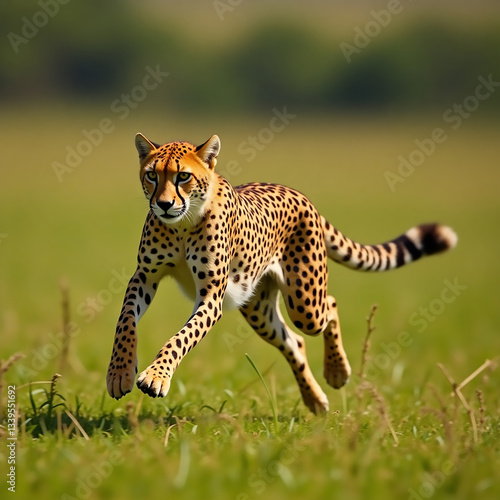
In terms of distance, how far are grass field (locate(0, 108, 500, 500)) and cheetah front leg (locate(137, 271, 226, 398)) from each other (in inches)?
8.8

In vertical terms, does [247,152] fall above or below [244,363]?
above

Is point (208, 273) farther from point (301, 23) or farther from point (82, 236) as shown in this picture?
point (301, 23)

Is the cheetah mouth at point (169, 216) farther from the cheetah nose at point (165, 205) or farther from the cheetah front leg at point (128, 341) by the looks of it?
the cheetah front leg at point (128, 341)

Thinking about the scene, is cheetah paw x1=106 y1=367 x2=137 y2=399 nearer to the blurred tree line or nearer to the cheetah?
the cheetah

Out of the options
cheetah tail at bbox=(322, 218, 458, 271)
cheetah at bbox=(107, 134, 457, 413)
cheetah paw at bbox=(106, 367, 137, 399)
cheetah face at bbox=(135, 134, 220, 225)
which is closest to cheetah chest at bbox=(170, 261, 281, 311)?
A: cheetah at bbox=(107, 134, 457, 413)

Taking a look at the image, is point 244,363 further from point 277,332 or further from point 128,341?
point 128,341

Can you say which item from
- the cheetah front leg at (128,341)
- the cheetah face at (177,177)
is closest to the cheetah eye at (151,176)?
the cheetah face at (177,177)

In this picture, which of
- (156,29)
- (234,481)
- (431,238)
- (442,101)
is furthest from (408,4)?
(234,481)

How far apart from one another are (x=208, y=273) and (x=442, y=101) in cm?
3647

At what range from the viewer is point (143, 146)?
5.78m

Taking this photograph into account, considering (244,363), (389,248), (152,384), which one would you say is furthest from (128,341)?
(244,363)

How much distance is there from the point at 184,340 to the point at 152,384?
0.45 m

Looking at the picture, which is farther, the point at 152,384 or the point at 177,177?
the point at 177,177

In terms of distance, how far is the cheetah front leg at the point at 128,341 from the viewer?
18.0 ft
